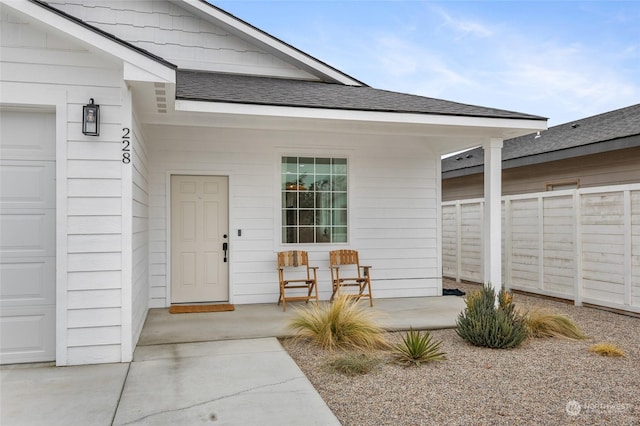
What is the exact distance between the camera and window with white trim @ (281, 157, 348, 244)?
7359mm

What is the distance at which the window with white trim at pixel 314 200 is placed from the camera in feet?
24.1

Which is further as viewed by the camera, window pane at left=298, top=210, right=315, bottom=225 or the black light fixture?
window pane at left=298, top=210, right=315, bottom=225

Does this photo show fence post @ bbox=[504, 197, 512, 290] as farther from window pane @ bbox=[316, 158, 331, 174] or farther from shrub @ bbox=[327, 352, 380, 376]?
shrub @ bbox=[327, 352, 380, 376]

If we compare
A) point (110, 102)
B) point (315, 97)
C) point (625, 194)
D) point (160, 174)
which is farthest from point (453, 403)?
point (160, 174)

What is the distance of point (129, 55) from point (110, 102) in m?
0.46

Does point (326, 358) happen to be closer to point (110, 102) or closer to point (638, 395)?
point (638, 395)

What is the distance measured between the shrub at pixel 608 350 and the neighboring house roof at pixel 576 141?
4.48 meters

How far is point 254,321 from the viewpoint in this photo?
584cm

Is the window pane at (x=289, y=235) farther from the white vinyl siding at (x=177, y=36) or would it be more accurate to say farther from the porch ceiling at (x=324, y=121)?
the white vinyl siding at (x=177, y=36)

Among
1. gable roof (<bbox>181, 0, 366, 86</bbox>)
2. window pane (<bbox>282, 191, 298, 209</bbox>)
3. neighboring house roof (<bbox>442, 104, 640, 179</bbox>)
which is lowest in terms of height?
window pane (<bbox>282, 191, 298, 209</bbox>)

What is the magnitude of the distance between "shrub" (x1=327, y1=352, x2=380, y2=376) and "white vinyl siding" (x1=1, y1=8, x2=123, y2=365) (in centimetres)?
188

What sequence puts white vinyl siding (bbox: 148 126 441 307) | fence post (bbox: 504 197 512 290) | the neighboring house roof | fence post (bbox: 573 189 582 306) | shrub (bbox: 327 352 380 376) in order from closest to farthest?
shrub (bbox: 327 352 380 376), white vinyl siding (bbox: 148 126 441 307), fence post (bbox: 573 189 582 306), the neighboring house roof, fence post (bbox: 504 197 512 290)

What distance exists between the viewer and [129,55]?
404 centimetres

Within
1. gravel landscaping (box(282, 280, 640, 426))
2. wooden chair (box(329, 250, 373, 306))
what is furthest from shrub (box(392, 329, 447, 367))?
wooden chair (box(329, 250, 373, 306))
